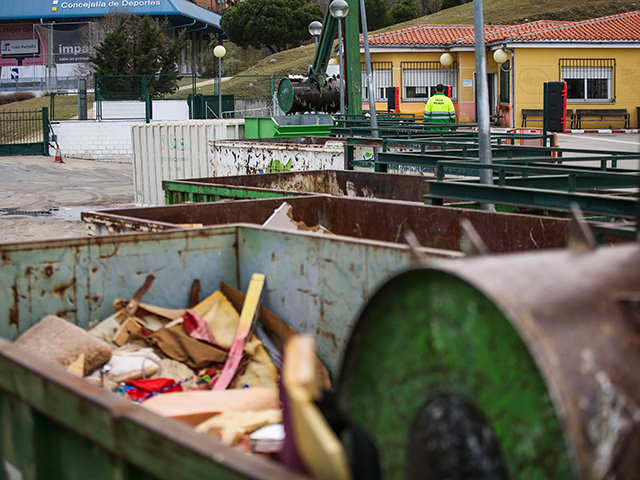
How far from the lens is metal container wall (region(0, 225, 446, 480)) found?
2135mm

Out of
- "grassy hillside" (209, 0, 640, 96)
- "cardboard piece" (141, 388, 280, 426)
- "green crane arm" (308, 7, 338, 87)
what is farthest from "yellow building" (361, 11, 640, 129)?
"cardboard piece" (141, 388, 280, 426)

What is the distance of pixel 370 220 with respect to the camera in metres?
6.32

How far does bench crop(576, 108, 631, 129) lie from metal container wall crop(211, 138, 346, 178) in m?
23.6

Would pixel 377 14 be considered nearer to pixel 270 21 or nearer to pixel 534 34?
pixel 270 21

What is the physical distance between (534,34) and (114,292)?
33951 mm

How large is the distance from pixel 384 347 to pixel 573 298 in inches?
19.2

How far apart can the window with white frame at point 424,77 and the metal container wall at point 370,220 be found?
32775 millimetres

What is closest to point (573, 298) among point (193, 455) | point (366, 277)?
point (193, 455)

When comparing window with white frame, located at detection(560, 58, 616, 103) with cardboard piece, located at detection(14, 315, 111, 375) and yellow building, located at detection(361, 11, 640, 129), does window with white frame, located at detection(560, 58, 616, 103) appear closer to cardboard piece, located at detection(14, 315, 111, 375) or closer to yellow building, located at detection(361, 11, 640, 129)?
yellow building, located at detection(361, 11, 640, 129)

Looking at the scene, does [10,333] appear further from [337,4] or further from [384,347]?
[337,4]

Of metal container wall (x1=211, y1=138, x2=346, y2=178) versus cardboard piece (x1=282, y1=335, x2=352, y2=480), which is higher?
metal container wall (x1=211, y1=138, x2=346, y2=178)

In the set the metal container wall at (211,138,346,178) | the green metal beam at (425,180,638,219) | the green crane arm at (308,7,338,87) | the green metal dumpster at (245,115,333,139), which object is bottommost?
the green metal beam at (425,180,638,219)

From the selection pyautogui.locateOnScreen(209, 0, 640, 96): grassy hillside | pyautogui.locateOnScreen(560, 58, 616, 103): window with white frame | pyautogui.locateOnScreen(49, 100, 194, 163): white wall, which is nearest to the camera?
pyautogui.locateOnScreen(49, 100, 194, 163): white wall

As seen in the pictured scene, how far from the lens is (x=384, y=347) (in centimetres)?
176
